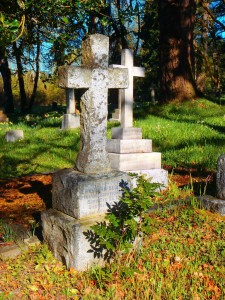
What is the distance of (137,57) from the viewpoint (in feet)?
89.1

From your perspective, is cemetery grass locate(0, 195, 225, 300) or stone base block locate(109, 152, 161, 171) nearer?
cemetery grass locate(0, 195, 225, 300)

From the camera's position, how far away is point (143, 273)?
3203 millimetres

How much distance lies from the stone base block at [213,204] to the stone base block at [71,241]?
1820 millimetres

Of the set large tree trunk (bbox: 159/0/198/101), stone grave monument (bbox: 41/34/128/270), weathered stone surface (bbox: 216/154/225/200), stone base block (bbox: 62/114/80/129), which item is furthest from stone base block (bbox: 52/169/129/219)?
stone base block (bbox: 62/114/80/129)

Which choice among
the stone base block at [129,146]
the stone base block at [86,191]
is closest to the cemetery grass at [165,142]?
the stone base block at [129,146]

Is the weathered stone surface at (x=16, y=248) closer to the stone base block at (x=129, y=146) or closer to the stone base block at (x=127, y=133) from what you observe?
the stone base block at (x=129, y=146)

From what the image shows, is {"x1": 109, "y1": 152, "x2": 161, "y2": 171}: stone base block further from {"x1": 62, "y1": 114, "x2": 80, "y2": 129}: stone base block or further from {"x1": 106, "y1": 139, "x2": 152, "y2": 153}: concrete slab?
{"x1": 62, "y1": 114, "x2": 80, "y2": 129}: stone base block

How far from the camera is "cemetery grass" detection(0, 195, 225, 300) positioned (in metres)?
2.94

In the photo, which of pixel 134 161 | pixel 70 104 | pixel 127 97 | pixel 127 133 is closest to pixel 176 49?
pixel 70 104

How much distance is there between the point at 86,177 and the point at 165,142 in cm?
534

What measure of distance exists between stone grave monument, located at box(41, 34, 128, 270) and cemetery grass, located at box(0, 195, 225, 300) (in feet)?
0.73

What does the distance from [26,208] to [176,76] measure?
7874mm

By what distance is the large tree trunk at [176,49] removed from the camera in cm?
1123

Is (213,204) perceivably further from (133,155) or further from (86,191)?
(86,191)
